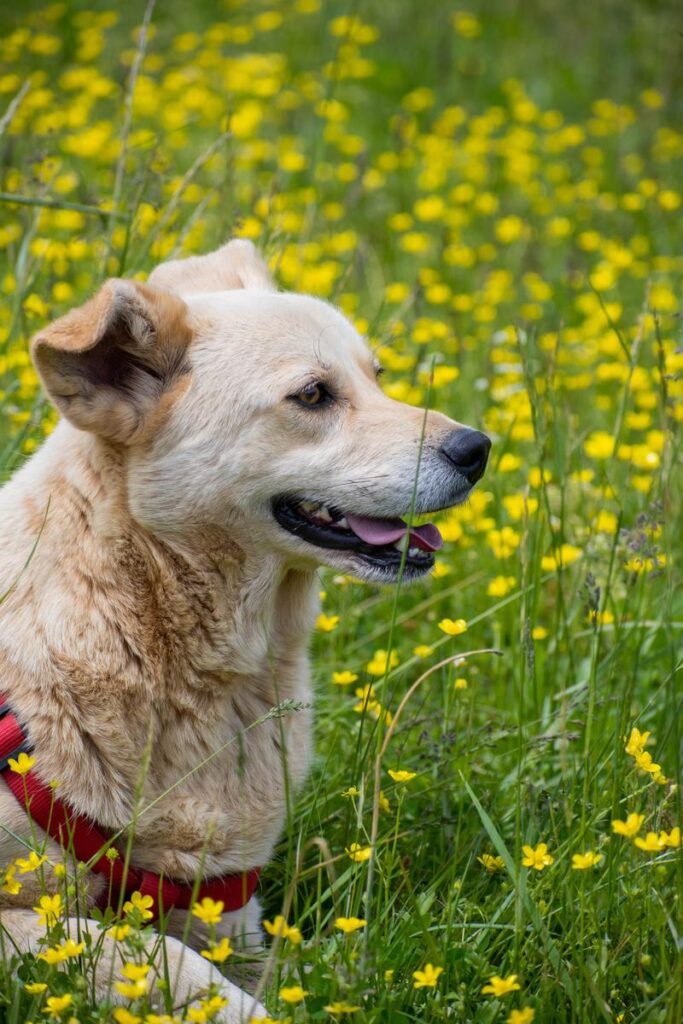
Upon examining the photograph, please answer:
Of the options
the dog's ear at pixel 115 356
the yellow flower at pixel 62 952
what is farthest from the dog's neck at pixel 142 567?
the yellow flower at pixel 62 952

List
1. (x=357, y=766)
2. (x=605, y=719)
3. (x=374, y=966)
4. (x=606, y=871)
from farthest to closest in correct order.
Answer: (x=605, y=719), (x=357, y=766), (x=606, y=871), (x=374, y=966)

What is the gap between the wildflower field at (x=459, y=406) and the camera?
7.29ft

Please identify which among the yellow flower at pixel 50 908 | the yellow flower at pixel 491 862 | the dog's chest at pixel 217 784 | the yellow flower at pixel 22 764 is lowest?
the yellow flower at pixel 491 862

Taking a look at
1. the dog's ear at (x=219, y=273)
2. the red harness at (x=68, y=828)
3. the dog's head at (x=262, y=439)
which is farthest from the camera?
the dog's ear at (x=219, y=273)

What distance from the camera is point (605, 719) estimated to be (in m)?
3.07

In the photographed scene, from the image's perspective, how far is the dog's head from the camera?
2.58m

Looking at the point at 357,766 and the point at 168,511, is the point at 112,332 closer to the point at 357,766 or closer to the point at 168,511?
the point at 168,511

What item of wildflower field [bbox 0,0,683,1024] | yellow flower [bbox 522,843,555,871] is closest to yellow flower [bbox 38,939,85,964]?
wildflower field [bbox 0,0,683,1024]

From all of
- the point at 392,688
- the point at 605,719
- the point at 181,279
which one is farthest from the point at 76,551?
the point at 605,719

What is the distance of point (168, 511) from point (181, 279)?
0.80 meters

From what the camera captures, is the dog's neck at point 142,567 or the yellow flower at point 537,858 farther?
the dog's neck at point 142,567

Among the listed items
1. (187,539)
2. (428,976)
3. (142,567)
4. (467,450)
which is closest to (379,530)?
(467,450)

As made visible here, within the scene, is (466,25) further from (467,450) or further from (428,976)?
(428,976)

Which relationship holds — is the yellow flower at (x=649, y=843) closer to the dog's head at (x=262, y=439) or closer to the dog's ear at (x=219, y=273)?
the dog's head at (x=262, y=439)
